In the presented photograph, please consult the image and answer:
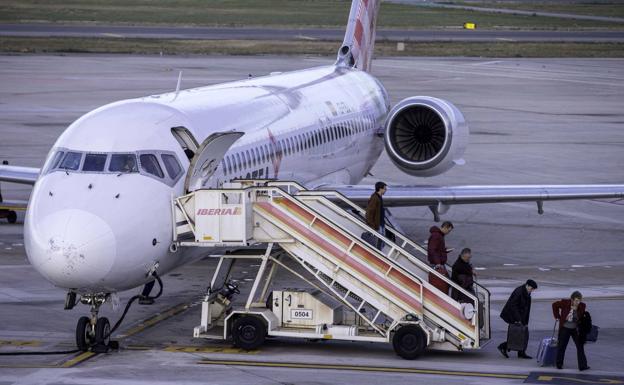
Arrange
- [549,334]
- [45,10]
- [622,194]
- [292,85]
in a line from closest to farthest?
1. [549,334]
2. [622,194]
3. [292,85]
4. [45,10]

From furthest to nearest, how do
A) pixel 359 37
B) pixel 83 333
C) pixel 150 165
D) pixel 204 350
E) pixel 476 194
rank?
1. pixel 359 37
2. pixel 476 194
3. pixel 204 350
4. pixel 150 165
5. pixel 83 333

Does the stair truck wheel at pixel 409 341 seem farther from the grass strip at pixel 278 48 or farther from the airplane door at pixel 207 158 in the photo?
the grass strip at pixel 278 48

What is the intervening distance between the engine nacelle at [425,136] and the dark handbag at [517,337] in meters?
10.5

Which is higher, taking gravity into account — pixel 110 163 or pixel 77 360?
pixel 110 163

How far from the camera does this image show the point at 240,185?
2141cm

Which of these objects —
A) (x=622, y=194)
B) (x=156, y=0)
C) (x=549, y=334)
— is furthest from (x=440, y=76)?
(x=156, y=0)

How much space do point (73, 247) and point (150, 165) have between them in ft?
7.28

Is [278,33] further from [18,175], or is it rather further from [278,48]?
[18,175]

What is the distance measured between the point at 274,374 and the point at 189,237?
2713mm

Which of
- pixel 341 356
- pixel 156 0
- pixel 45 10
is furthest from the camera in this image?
pixel 156 0

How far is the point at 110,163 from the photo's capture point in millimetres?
19828

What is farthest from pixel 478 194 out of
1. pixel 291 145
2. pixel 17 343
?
pixel 17 343

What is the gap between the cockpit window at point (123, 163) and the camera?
19.8 m

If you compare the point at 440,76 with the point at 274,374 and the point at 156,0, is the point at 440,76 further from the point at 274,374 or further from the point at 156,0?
the point at 156,0
